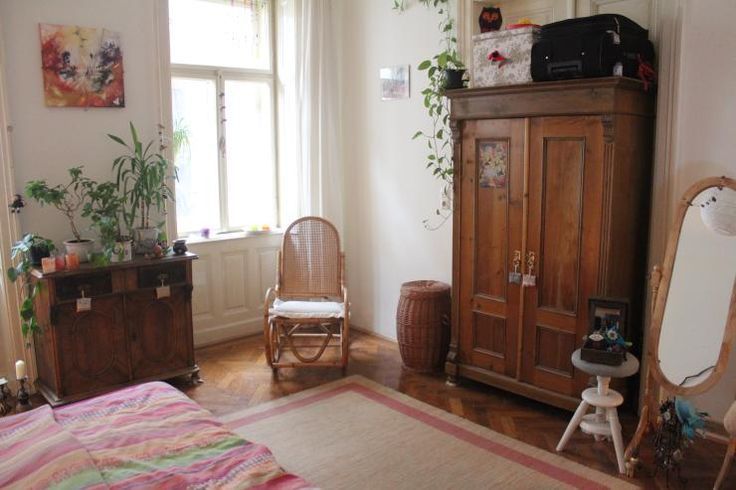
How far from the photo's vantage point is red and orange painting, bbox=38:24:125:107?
3.80m

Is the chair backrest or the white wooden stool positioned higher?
the chair backrest

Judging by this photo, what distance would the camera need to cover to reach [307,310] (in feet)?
13.6

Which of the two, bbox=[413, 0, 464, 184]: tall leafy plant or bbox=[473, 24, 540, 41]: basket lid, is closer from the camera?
bbox=[473, 24, 540, 41]: basket lid

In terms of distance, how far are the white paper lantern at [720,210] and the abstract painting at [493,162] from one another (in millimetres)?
1041

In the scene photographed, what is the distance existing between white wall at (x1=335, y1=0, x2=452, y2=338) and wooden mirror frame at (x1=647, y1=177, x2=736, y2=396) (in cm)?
163

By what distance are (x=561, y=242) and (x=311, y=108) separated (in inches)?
95.3

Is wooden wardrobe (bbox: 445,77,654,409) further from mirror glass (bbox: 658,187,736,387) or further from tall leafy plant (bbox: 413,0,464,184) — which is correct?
tall leafy plant (bbox: 413,0,464,184)

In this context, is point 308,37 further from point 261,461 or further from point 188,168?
point 261,461

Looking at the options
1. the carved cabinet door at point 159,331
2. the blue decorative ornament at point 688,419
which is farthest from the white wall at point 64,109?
the blue decorative ornament at point 688,419

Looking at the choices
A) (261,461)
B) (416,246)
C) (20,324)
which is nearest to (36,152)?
(20,324)

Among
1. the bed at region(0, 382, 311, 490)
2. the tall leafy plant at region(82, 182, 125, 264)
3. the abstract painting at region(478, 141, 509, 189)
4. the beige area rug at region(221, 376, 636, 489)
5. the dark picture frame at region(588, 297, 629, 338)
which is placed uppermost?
the abstract painting at region(478, 141, 509, 189)

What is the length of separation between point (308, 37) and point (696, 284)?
10.9 ft

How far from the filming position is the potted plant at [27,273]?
11.8 feet

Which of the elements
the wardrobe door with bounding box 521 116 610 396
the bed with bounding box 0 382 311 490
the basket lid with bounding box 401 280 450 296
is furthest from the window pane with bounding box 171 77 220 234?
the bed with bounding box 0 382 311 490
